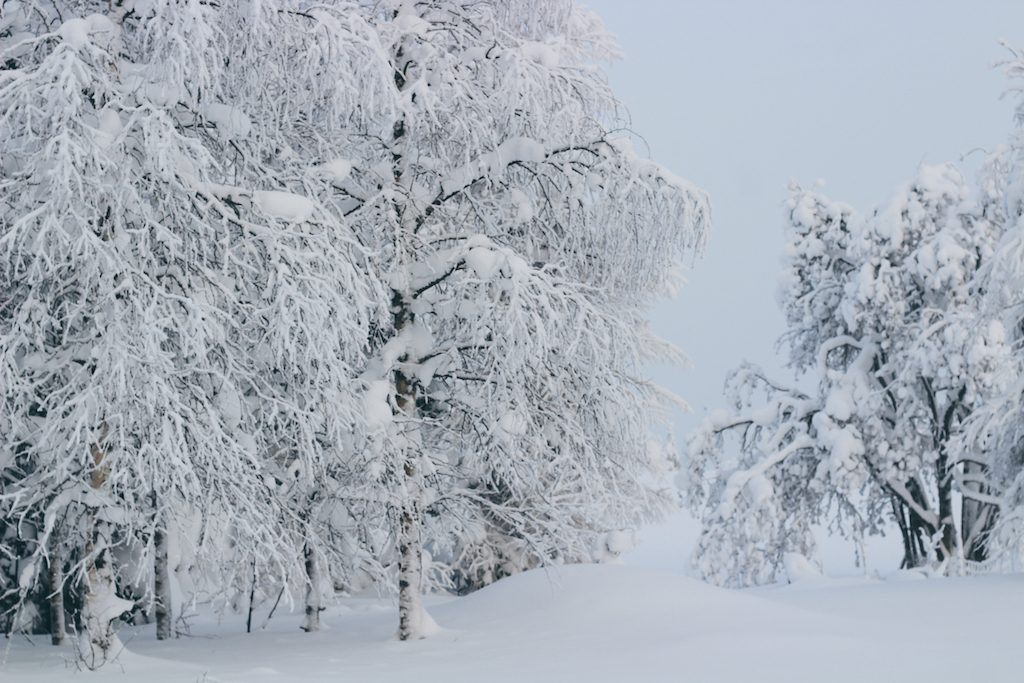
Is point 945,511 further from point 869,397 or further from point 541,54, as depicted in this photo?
point 541,54

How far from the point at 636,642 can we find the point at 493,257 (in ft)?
12.6

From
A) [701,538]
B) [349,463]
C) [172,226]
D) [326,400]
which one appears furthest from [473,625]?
[701,538]

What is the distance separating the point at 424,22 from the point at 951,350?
11365 millimetres

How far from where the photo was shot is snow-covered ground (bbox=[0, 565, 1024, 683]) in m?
8.73

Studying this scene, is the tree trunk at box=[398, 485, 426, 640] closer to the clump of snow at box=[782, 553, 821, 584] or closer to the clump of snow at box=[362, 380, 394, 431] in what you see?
the clump of snow at box=[362, 380, 394, 431]

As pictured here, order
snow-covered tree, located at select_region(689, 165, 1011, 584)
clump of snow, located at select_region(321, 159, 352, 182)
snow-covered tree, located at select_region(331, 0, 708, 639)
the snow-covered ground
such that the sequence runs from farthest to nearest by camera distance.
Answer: snow-covered tree, located at select_region(689, 165, 1011, 584)
clump of snow, located at select_region(321, 159, 352, 182)
snow-covered tree, located at select_region(331, 0, 708, 639)
the snow-covered ground

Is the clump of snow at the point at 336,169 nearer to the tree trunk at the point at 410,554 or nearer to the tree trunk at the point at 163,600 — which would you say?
the tree trunk at the point at 410,554

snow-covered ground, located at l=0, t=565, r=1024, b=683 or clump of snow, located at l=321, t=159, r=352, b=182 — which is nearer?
snow-covered ground, located at l=0, t=565, r=1024, b=683

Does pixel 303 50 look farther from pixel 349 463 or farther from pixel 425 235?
pixel 349 463

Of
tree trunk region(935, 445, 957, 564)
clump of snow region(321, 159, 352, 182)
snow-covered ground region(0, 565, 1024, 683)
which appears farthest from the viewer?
tree trunk region(935, 445, 957, 564)

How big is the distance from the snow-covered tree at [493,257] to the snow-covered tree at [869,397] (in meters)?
8.62

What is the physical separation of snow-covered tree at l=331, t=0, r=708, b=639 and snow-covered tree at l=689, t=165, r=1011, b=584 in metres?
8.62

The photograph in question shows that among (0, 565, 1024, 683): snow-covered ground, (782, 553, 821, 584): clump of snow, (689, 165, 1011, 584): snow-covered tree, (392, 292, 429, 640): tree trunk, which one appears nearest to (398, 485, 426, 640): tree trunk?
(392, 292, 429, 640): tree trunk

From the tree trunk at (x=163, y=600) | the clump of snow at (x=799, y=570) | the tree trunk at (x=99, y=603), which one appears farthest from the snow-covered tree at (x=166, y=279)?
the clump of snow at (x=799, y=570)
